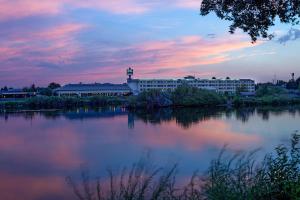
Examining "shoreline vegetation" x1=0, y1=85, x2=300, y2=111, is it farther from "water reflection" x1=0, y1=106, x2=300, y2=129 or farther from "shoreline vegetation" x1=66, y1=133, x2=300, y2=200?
"shoreline vegetation" x1=66, y1=133, x2=300, y2=200

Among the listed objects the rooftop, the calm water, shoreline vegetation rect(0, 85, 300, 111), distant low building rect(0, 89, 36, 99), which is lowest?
the calm water

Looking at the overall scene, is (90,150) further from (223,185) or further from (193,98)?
(193,98)

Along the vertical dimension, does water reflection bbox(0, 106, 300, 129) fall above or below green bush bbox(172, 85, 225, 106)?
below

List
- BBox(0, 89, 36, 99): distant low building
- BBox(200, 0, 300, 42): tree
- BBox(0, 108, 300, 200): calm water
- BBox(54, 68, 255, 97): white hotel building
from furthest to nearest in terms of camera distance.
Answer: BBox(0, 89, 36, 99): distant low building → BBox(54, 68, 255, 97): white hotel building → BBox(0, 108, 300, 200): calm water → BBox(200, 0, 300, 42): tree

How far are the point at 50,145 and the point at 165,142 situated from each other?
8.64 meters

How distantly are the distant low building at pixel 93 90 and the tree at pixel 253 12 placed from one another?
12296 cm

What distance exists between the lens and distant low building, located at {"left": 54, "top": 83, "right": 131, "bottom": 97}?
13062cm

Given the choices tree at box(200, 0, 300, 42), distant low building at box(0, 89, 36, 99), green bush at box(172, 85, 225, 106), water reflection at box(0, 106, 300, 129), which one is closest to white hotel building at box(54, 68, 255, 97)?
distant low building at box(0, 89, 36, 99)

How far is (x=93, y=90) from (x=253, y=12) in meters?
126

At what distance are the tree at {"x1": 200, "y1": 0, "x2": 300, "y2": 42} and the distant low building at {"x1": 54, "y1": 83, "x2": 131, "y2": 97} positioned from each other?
122956mm

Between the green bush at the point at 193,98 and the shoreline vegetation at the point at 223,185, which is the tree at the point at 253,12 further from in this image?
the green bush at the point at 193,98

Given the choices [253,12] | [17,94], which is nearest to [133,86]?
[17,94]

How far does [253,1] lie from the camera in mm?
7918

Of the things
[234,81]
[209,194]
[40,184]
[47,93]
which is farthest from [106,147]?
[234,81]
